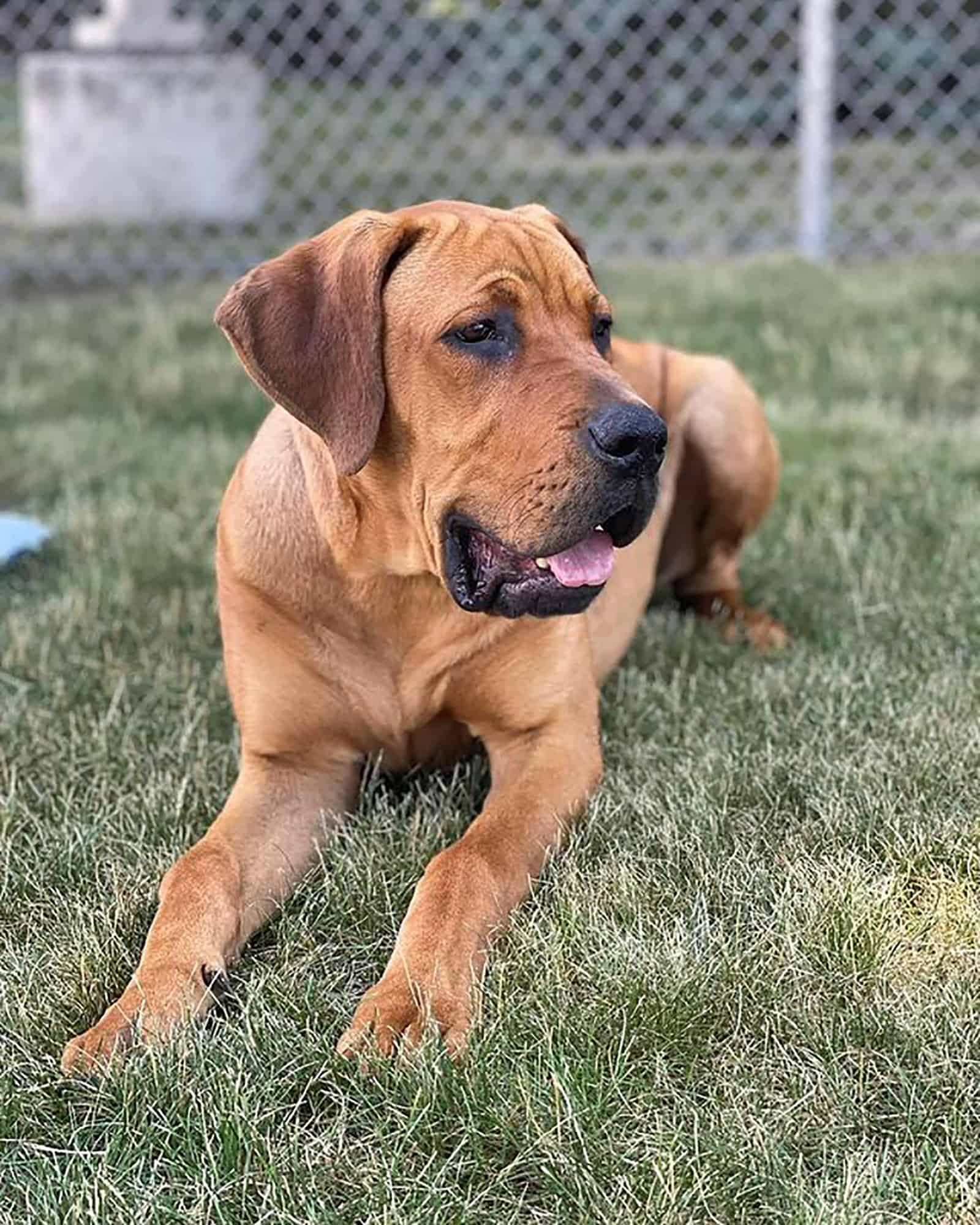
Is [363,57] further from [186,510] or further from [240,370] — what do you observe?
[186,510]

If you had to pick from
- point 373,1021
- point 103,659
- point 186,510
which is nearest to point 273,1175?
point 373,1021

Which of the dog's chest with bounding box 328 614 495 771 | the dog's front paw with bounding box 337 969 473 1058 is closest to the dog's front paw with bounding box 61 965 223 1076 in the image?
the dog's front paw with bounding box 337 969 473 1058

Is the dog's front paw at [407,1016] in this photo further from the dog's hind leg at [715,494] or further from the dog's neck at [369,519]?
the dog's hind leg at [715,494]

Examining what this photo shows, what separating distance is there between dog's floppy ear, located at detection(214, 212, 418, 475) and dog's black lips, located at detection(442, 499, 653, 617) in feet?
0.68

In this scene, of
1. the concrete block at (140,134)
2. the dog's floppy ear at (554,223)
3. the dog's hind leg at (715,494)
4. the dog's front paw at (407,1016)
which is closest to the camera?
the dog's front paw at (407,1016)

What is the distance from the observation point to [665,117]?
1127 cm

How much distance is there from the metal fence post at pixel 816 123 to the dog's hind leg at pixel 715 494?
460 centimetres

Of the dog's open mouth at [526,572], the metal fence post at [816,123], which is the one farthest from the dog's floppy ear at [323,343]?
the metal fence post at [816,123]

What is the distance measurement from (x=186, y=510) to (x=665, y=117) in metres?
7.66

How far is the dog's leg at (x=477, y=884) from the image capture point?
6.82 ft

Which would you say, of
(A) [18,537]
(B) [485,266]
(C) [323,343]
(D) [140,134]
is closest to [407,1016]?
(C) [323,343]

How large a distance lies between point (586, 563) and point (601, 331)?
453 mm

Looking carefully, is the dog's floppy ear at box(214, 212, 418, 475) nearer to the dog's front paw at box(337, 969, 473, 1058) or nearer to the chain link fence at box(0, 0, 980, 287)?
the dog's front paw at box(337, 969, 473, 1058)

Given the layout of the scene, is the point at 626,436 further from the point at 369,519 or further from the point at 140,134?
the point at 140,134
